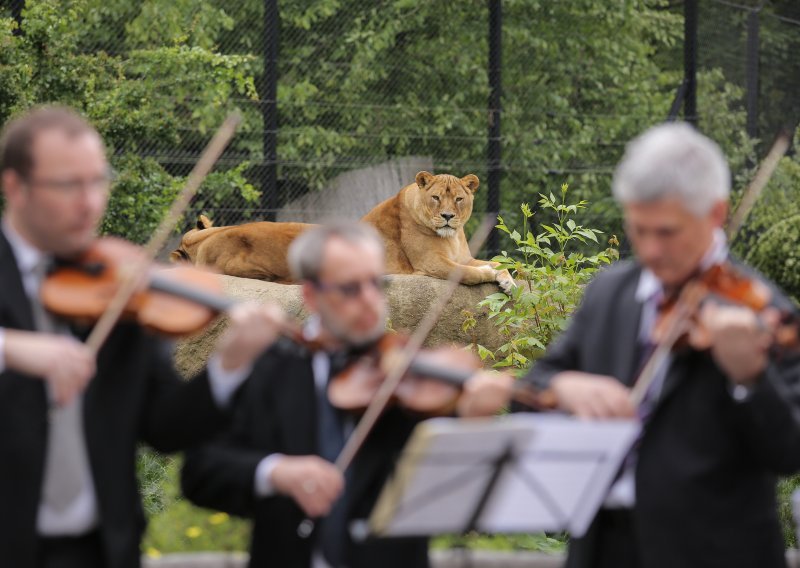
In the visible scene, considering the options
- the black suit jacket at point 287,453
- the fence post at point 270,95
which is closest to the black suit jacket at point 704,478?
the black suit jacket at point 287,453

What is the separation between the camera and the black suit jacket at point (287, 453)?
3.20 meters

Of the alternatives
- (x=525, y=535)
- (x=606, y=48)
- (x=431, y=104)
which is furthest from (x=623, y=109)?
(x=525, y=535)

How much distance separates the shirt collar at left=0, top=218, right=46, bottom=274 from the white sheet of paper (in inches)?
33.1

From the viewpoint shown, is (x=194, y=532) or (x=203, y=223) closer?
(x=194, y=532)

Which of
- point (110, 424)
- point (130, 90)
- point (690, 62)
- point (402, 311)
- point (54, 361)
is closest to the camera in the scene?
point (54, 361)

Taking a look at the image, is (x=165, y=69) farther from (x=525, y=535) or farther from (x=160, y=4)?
(x=525, y=535)

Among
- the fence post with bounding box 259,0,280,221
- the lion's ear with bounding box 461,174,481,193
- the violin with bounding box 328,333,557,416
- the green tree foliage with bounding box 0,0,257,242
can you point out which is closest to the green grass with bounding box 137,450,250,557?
the violin with bounding box 328,333,557,416

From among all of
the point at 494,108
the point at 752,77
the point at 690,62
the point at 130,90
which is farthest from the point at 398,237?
the point at 752,77

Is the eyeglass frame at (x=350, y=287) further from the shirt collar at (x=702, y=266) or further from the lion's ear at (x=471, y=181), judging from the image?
the lion's ear at (x=471, y=181)

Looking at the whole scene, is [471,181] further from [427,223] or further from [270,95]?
[270,95]

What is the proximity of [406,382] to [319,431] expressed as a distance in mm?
222

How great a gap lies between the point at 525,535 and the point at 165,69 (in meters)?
5.92

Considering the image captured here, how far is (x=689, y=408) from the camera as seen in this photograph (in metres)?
3.15

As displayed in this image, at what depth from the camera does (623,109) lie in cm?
1555
